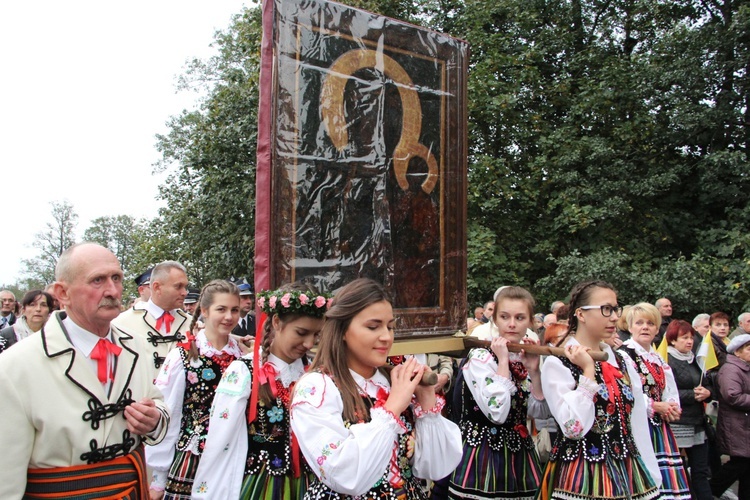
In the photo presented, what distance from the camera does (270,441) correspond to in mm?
3061

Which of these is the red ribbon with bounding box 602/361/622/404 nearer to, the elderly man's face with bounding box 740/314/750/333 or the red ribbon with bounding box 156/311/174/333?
the red ribbon with bounding box 156/311/174/333

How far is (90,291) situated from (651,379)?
395cm

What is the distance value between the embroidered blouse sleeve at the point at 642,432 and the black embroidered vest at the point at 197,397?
253 centimetres

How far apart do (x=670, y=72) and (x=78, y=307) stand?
1178 centimetres

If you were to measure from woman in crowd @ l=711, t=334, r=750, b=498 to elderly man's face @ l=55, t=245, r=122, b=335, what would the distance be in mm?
5497

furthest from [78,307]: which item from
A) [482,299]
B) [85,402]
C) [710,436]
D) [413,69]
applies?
[482,299]

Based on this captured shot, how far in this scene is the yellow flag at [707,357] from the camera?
6.49m

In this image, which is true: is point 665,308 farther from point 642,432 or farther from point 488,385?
point 488,385

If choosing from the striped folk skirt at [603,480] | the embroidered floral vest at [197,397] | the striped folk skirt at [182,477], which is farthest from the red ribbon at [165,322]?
the striped folk skirt at [603,480]

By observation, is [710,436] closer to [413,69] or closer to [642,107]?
[413,69]

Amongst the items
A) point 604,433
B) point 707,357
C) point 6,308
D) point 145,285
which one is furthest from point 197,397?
point 6,308

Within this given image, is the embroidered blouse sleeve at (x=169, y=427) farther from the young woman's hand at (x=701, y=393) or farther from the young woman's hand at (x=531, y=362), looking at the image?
the young woman's hand at (x=701, y=393)

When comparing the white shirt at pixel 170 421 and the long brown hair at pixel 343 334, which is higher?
the long brown hair at pixel 343 334

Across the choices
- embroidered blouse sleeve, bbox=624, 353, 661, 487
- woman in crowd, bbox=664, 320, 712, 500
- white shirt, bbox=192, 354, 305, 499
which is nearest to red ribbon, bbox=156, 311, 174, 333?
A: white shirt, bbox=192, 354, 305, 499
